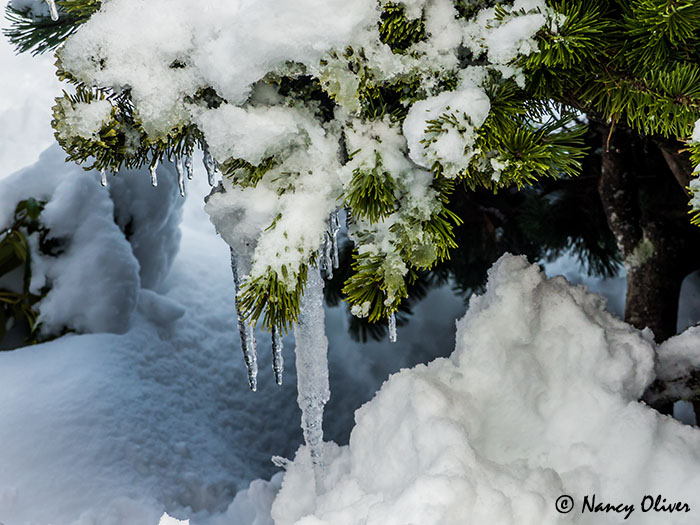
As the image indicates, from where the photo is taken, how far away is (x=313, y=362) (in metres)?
0.75

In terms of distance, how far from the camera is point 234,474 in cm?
145

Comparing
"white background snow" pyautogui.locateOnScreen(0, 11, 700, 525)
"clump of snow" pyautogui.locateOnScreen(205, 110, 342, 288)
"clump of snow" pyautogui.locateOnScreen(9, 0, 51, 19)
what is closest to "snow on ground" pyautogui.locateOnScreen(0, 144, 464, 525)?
"white background snow" pyautogui.locateOnScreen(0, 11, 700, 525)

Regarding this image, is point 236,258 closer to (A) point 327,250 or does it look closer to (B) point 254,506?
(A) point 327,250

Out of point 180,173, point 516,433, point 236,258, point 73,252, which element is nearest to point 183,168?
point 180,173

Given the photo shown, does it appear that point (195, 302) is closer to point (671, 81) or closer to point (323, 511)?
point (323, 511)

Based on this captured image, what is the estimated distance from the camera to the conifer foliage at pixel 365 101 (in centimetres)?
53

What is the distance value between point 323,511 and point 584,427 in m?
0.34

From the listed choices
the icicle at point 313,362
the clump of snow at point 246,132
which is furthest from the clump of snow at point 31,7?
the icicle at point 313,362

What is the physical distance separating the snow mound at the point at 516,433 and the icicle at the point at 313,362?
4 cm

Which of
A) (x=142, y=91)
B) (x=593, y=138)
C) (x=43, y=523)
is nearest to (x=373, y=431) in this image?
(x=142, y=91)

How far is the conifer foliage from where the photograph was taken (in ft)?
1.75

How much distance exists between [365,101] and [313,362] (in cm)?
35

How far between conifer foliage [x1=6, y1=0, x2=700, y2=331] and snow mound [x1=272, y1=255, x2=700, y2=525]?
0.19 meters

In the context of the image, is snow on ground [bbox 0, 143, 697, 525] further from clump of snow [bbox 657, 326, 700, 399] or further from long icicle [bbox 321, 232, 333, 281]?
long icicle [bbox 321, 232, 333, 281]
